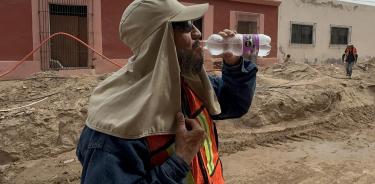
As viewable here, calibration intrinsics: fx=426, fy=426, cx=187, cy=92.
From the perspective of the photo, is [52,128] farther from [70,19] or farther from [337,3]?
[337,3]

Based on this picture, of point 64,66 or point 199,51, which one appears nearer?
point 199,51

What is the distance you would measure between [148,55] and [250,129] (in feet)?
21.8

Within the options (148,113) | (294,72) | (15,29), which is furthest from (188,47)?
(294,72)

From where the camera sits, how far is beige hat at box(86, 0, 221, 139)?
4.99 ft

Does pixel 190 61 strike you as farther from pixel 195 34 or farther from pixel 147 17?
pixel 147 17

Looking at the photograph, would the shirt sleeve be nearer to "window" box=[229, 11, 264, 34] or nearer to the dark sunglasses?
the dark sunglasses

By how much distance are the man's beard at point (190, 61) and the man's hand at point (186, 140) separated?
0.24 meters

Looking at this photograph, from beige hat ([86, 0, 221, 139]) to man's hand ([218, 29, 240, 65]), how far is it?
318 mm

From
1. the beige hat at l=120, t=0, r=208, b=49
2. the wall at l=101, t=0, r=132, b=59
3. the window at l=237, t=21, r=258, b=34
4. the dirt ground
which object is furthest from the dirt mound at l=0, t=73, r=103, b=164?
the window at l=237, t=21, r=258, b=34

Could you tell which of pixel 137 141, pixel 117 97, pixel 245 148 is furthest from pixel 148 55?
pixel 245 148

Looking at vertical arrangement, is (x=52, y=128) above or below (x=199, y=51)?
below

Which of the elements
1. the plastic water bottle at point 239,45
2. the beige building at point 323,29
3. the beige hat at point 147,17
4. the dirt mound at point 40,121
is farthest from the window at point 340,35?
the beige hat at point 147,17

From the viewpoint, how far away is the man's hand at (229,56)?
76.8 inches

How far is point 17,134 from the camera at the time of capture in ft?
19.7
